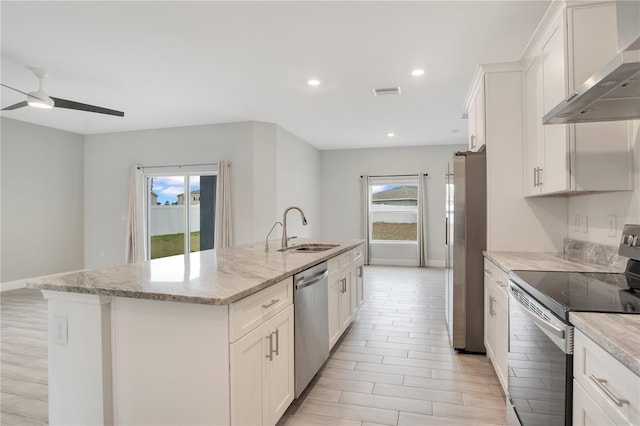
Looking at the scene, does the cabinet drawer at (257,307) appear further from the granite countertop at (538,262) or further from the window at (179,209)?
the window at (179,209)

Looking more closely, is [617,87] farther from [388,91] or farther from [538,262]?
[388,91]

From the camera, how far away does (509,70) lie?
9.85 feet

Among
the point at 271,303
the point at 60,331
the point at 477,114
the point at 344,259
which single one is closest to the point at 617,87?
the point at 271,303

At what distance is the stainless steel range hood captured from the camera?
1175 mm

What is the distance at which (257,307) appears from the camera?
1659 mm

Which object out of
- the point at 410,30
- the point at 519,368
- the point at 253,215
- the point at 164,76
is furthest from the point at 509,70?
the point at 253,215

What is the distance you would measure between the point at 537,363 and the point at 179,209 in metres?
6.21

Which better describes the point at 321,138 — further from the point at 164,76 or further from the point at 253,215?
the point at 164,76

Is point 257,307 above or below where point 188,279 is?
below

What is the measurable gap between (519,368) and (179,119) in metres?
5.60

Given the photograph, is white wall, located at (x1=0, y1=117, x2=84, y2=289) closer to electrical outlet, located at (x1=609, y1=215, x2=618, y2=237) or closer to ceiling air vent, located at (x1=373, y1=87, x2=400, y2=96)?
ceiling air vent, located at (x1=373, y1=87, x2=400, y2=96)

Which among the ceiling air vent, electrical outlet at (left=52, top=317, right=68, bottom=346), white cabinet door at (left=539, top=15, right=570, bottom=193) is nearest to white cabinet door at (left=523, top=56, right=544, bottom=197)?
white cabinet door at (left=539, top=15, right=570, bottom=193)

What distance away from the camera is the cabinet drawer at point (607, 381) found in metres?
0.85

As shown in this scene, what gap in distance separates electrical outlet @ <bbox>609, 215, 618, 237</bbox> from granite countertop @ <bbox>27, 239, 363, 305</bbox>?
1881 millimetres
